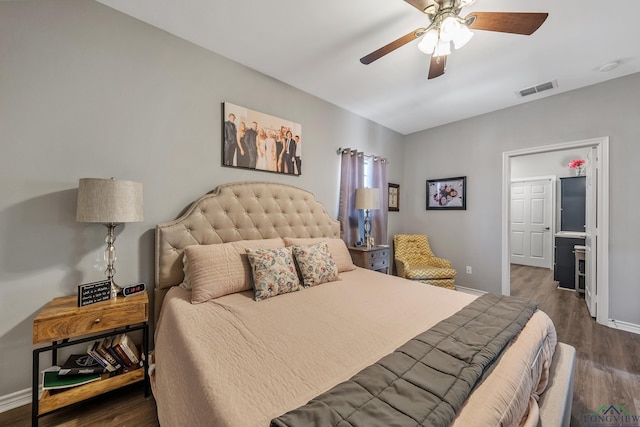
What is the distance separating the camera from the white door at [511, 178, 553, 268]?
555cm

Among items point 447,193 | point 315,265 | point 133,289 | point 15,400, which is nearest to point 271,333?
point 315,265

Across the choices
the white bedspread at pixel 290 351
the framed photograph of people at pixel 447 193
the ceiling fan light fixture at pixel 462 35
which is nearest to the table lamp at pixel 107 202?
the white bedspread at pixel 290 351

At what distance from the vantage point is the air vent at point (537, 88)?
9.14 feet

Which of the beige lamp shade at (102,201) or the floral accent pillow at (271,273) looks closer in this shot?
the beige lamp shade at (102,201)

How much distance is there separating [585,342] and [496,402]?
253 centimetres

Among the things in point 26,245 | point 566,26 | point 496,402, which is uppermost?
point 566,26

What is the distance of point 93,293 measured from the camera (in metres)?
1.57

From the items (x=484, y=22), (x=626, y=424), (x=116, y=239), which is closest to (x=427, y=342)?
(x=626, y=424)

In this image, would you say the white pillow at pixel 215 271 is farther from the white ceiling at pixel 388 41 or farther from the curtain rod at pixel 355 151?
the curtain rod at pixel 355 151

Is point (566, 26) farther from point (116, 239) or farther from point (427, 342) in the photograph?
point (116, 239)

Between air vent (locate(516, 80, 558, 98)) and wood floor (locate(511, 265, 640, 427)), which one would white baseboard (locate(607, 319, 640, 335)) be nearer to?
wood floor (locate(511, 265, 640, 427))

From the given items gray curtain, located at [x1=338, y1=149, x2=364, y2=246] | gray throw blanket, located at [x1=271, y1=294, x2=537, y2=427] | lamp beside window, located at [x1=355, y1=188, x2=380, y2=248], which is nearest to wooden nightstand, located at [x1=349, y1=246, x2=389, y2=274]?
lamp beside window, located at [x1=355, y1=188, x2=380, y2=248]

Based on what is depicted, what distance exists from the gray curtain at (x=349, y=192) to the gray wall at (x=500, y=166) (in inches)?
56.0

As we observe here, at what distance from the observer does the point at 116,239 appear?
72.7 inches
